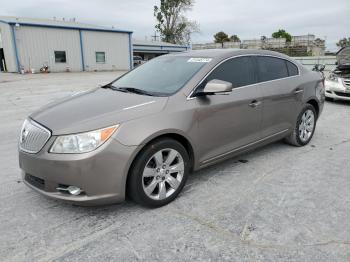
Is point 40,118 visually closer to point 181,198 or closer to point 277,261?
point 181,198

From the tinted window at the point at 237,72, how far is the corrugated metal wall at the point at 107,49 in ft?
94.7

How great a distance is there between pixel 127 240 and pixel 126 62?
33.5 metres

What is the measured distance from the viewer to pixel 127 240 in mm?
2598

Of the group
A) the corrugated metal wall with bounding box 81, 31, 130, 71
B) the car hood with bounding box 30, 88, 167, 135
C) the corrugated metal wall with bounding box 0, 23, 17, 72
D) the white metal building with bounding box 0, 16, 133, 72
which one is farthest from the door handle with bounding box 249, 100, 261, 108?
the corrugated metal wall with bounding box 81, 31, 130, 71

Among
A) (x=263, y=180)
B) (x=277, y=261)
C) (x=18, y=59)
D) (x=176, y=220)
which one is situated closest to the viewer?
(x=277, y=261)

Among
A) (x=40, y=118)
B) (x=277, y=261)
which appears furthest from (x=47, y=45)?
(x=277, y=261)

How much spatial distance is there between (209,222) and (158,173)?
2.27ft

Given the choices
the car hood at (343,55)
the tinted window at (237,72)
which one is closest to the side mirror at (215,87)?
the tinted window at (237,72)

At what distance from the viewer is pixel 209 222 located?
2.86 metres

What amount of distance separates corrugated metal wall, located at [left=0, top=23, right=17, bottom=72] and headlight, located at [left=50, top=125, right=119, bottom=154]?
91.1 ft

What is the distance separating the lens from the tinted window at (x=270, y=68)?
4.24 meters

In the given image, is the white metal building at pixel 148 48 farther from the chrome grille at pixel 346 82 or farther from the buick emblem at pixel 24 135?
the buick emblem at pixel 24 135

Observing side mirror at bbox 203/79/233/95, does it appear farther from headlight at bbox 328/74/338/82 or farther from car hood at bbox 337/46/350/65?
car hood at bbox 337/46/350/65

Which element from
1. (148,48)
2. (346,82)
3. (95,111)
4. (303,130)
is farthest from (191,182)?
(148,48)
